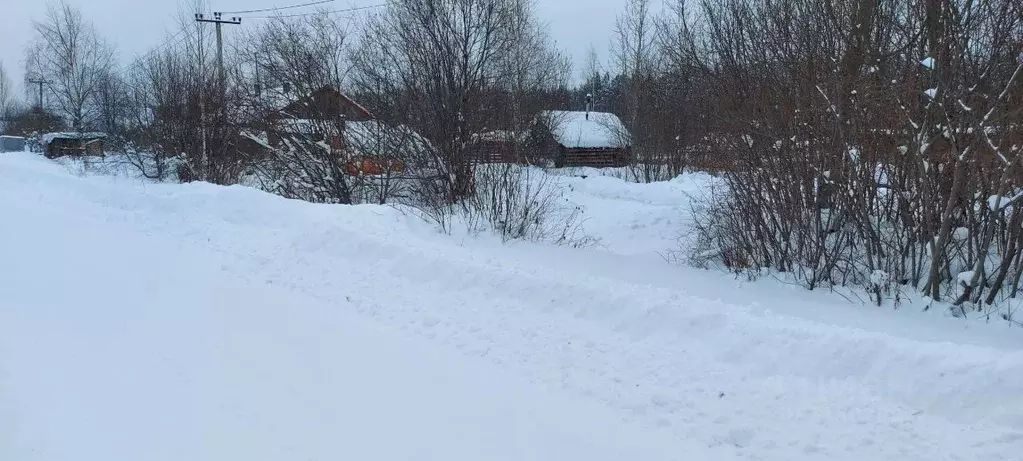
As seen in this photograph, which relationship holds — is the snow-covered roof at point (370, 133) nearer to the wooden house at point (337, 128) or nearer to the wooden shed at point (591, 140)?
the wooden house at point (337, 128)

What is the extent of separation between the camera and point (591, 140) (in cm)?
3803

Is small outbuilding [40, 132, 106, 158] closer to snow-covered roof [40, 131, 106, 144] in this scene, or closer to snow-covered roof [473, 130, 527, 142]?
snow-covered roof [40, 131, 106, 144]

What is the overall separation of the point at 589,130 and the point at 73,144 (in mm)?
27095

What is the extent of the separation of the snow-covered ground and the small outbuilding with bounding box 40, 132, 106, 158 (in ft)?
80.8

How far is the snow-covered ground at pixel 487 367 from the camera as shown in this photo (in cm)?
403

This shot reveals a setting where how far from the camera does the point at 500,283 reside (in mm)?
7070

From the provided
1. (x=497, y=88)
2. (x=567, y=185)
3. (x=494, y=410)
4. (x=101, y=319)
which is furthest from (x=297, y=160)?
(x=494, y=410)

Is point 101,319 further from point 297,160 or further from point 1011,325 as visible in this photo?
point 297,160

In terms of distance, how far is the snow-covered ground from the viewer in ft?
13.2

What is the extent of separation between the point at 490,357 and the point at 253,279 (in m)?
3.79

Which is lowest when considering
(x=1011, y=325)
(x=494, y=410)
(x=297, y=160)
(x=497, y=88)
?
(x=494, y=410)

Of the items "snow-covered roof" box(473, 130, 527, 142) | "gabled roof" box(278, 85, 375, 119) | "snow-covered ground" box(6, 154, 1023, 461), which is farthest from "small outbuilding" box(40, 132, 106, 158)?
"snow-covered ground" box(6, 154, 1023, 461)

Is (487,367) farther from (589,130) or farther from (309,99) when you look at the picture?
(589,130)

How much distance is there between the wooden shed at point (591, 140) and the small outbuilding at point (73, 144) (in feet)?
66.4
